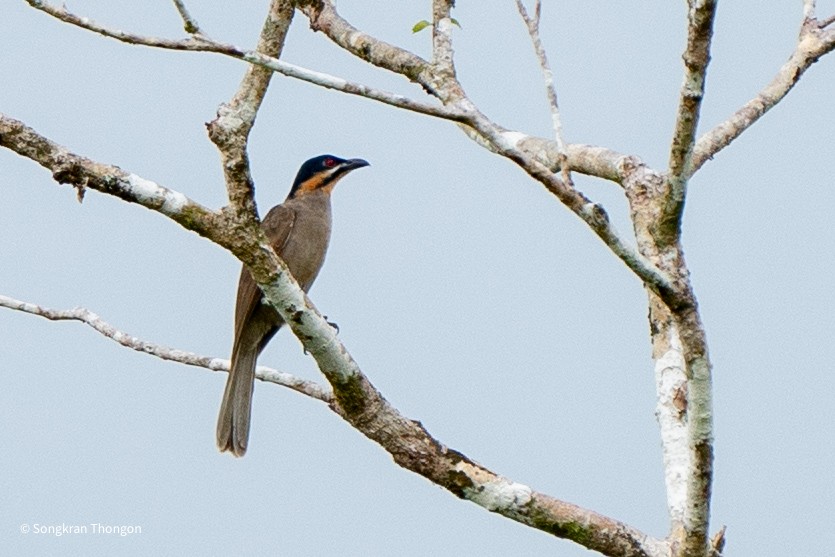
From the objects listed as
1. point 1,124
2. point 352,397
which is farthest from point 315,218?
point 1,124

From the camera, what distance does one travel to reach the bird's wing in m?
8.45

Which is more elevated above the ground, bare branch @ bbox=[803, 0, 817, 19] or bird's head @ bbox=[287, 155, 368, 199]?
bird's head @ bbox=[287, 155, 368, 199]

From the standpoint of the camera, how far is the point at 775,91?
21.7ft

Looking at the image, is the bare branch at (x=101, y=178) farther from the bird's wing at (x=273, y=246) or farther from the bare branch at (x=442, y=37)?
the bird's wing at (x=273, y=246)

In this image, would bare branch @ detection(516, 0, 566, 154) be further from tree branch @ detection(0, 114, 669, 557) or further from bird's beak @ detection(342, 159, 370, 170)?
bird's beak @ detection(342, 159, 370, 170)

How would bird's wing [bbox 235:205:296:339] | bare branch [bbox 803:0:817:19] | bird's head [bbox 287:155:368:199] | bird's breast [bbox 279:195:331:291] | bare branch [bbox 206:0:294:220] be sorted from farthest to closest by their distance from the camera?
bird's head [bbox 287:155:368:199] < bird's breast [bbox 279:195:331:291] < bird's wing [bbox 235:205:296:339] < bare branch [bbox 803:0:817:19] < bare branch [bbox 206:0:294:220]

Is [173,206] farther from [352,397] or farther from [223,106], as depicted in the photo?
[352,397]

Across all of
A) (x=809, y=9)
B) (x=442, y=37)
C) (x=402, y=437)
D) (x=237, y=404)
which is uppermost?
(x=809, y=9)

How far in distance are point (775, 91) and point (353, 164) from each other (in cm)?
415

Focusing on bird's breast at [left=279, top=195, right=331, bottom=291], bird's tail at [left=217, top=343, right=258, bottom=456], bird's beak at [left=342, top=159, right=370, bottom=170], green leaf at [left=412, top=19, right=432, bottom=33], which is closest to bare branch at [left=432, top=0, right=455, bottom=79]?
green leaf at [left=412, top=19, right=432, bottom=33]

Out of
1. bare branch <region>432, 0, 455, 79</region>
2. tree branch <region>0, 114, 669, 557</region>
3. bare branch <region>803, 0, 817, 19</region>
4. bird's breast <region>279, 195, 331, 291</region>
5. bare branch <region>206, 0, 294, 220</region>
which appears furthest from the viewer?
bird's breast <region>279, 195, 331, 291</region>

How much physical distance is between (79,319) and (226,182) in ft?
6.74

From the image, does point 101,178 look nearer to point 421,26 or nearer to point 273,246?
point 421,26

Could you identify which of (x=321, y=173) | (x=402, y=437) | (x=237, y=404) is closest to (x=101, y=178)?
(x=402, y=437)
